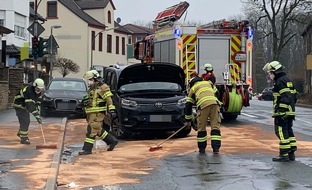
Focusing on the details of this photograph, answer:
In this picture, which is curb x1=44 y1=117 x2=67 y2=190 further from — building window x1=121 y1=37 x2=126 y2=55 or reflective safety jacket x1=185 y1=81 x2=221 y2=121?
building window x1=121 y1=37 x2=126 y2=55

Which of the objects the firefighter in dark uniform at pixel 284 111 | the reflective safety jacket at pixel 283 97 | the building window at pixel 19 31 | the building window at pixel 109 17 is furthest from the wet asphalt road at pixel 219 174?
the building window at pixel 109 17

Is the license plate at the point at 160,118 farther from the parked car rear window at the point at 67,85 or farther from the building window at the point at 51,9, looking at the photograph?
the building window at the point at 51,9

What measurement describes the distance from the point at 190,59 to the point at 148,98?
14.1 feet

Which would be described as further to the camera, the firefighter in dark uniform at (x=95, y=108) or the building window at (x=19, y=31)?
the building window at (x=19, y=31)

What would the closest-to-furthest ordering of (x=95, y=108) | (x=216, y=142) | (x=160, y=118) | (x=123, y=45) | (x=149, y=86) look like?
(x=216, y=142)
(x=95, y=108)
(x=160, y=118)
(x=149, y=86)
(x=123, y=45)

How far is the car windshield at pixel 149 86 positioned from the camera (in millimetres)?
14414

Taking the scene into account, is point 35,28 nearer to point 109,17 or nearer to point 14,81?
point 14,81

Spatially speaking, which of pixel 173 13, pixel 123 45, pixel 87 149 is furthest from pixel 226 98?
pixel 123 45

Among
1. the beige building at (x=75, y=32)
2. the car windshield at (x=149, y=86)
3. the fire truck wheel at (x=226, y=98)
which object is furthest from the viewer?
the beige building at (x=75, y=32)

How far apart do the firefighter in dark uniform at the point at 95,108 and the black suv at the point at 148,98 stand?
1.70 m

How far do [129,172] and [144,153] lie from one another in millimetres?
2036

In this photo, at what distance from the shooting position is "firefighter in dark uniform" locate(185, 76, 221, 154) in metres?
11.2

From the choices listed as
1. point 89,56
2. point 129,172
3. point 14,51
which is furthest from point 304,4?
point 129,172

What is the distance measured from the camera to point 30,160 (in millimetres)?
10516
